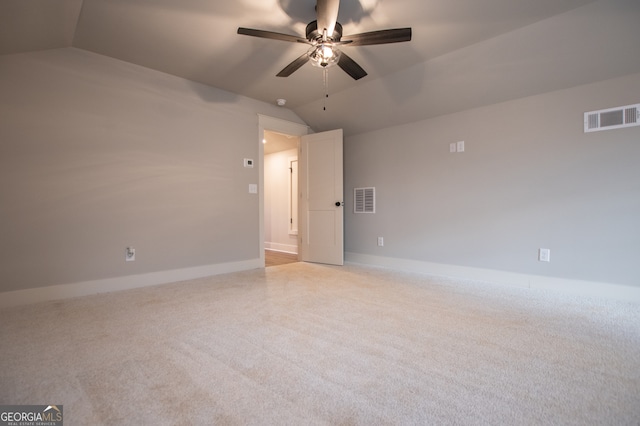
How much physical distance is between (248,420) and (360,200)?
3.87 metres

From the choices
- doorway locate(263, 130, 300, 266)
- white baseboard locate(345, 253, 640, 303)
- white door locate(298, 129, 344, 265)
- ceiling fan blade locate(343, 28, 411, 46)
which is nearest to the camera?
ceiling fan blade locate(343, 28, 411, 46)

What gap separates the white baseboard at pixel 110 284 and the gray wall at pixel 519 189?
2365 millimetres

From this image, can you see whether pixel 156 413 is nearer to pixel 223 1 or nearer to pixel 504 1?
pixel 223 1

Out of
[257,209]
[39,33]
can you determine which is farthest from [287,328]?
[39,33]

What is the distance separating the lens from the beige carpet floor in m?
1.23

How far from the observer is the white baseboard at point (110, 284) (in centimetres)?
260

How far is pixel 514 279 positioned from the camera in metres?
3.29

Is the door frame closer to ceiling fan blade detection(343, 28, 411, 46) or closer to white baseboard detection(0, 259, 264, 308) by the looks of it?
white baseboard detection(0, 259, 264, 308)

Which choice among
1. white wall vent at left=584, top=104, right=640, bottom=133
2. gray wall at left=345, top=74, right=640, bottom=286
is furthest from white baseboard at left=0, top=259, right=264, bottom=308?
white wall vent at left=584, top=104, right=640, bottom=133

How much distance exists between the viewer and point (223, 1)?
87.1 inches

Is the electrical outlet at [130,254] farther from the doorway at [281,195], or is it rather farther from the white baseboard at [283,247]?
the white baseboard at [283,247]

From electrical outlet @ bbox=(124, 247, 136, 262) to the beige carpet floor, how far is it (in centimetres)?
46

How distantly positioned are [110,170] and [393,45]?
317cm

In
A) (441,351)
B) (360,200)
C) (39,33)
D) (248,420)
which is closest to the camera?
(248,420)
